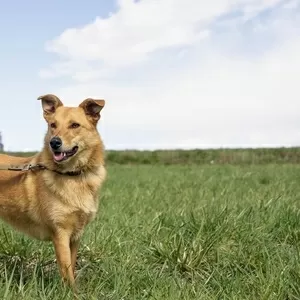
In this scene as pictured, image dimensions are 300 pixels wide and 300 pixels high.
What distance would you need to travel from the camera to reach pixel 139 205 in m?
8.87

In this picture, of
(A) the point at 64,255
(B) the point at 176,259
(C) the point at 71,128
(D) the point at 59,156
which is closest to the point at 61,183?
(D) the point at 59,156

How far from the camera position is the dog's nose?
4598 millimetres

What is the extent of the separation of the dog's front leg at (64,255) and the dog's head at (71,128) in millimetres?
654

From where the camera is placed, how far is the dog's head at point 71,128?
184 inches

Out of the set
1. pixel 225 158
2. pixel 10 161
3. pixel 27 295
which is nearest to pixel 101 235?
pixel 10 161

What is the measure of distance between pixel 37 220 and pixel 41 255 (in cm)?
94

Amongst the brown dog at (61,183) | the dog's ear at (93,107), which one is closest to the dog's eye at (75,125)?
the brown dog at (61,183)

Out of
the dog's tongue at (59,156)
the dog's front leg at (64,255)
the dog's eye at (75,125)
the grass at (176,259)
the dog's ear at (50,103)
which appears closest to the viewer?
the grass at (176,259)

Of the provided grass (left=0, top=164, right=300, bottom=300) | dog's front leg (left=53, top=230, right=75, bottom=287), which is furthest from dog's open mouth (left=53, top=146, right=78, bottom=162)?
grass (left=0, top=164, right=300, bottom=300)

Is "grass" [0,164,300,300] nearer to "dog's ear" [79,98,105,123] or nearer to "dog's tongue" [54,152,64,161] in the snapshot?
"dog's tongue" [54,152,64,161]

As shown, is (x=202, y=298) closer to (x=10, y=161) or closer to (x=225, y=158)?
(x=10, y=161)

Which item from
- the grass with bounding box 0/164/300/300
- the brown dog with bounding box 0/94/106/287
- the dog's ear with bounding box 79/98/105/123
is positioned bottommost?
the grass with bounding box 0/164/300/300

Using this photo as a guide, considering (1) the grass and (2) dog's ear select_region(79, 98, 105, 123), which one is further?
(2) dog's ear select_region(79, 98, 105, 123)

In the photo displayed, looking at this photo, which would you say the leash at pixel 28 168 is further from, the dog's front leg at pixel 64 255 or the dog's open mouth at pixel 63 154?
the dog's front leg at pixel 64 255
